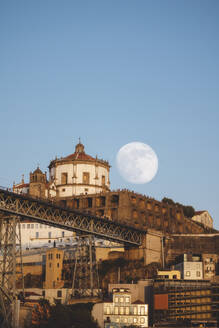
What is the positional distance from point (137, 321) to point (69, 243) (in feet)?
111

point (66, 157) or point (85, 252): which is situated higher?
point (66, 157)

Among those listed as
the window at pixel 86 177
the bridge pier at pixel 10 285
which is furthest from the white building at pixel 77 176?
the bridge pier at pixel 10 285

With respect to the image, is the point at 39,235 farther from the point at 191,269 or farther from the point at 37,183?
the point at 191,269

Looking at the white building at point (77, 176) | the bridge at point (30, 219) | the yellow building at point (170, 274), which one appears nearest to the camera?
the bridge at point (30, 219)

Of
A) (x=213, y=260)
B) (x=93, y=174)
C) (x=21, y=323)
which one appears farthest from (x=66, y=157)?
(x=21, y=323)

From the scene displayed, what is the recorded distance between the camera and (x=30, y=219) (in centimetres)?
7531

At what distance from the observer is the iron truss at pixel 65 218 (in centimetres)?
7210

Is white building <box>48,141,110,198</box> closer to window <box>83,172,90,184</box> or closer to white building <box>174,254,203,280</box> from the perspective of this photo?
window <box>83,172,90,184</box>

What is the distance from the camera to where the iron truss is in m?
72.1

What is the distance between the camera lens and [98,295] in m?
77.5

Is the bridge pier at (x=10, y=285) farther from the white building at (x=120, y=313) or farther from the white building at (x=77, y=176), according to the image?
the white building at (x=77, y=176)

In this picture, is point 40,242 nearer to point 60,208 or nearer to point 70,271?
point 70,271

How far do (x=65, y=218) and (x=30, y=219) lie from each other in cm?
693

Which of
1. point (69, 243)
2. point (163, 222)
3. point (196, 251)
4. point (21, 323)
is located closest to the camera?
point (21, 323)
